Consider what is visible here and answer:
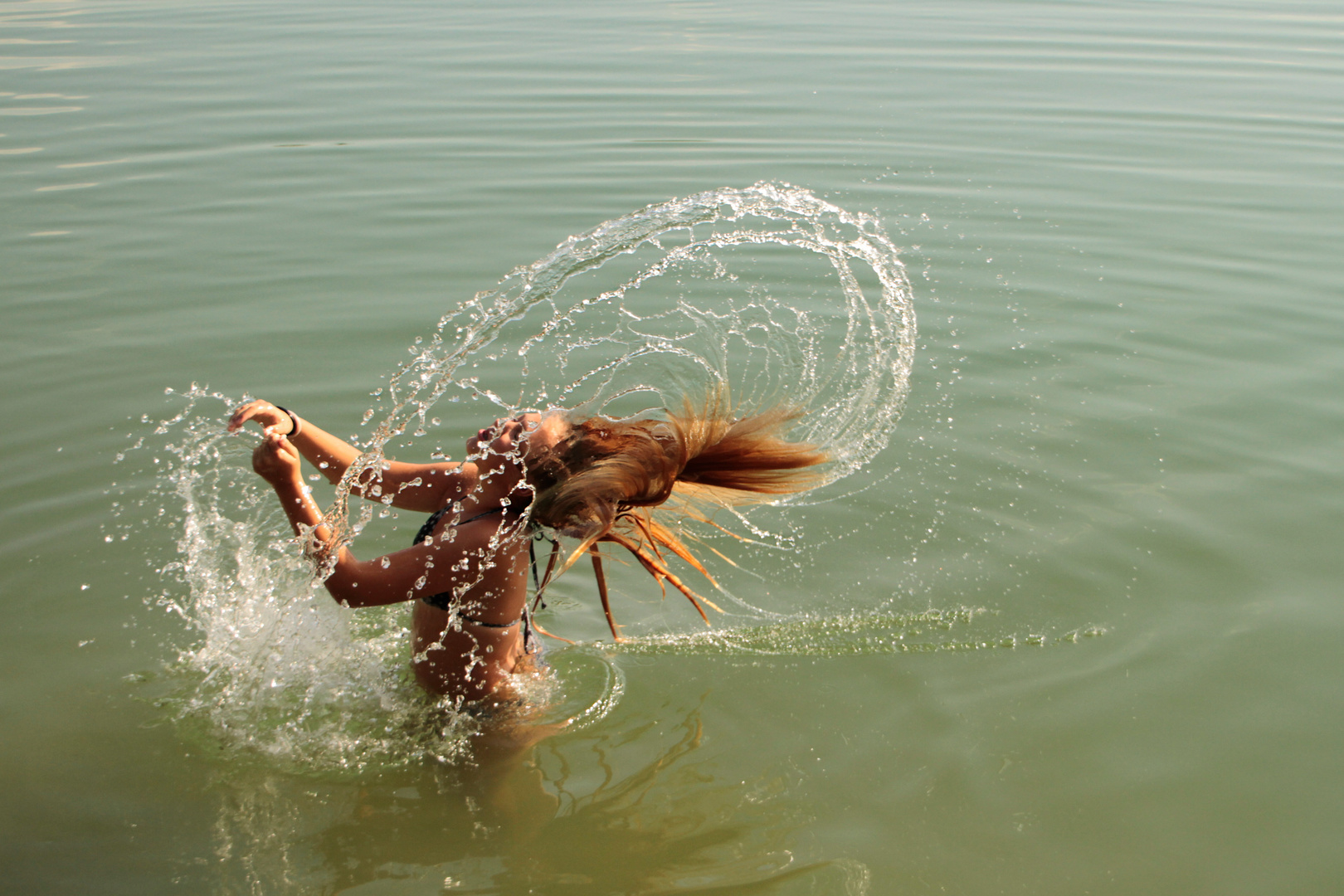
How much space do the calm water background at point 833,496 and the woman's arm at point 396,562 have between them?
68 cm

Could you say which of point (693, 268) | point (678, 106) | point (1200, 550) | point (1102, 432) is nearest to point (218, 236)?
point (693, 268)

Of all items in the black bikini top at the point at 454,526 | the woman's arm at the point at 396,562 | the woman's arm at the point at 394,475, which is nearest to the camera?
the woman's arm at the point at 396,562

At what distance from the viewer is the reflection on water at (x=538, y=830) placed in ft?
11.8

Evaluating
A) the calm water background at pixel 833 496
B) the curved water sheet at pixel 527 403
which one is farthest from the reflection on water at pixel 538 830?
the curved water sheet at pixel 527 403

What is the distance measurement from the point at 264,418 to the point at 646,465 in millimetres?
1315

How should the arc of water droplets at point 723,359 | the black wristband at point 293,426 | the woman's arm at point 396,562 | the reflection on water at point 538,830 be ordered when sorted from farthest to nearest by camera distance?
the arc of water droplets at point 723,359
the black wristband at point 293,426
the woman's arm at point 396,562
the reflection on water at point 538,830

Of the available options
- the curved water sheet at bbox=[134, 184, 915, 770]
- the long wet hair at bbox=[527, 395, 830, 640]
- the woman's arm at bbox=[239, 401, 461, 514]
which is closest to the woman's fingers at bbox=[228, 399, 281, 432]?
the woman's arm at bbox=[239, 401, 461, 514]

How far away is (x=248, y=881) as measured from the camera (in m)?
3.56

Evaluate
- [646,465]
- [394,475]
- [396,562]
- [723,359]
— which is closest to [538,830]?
[396,562]

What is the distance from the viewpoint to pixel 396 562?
3.78m

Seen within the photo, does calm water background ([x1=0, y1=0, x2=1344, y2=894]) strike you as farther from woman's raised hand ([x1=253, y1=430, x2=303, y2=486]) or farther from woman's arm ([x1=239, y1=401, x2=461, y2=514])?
woman's raised hand ([x1=253, y1=430, x2=303, y2=486])

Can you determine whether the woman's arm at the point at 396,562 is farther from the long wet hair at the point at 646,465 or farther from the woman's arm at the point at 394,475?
the woman's arm at the point at 394,475

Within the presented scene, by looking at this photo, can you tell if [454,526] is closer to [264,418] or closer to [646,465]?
[646,465]

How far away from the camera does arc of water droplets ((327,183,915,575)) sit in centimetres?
605
